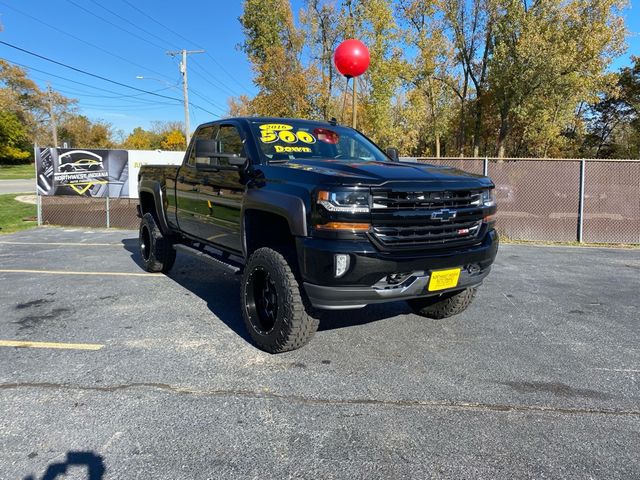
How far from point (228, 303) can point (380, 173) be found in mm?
2793

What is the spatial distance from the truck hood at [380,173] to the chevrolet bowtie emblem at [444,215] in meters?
0.23

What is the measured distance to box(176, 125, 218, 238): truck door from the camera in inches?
206

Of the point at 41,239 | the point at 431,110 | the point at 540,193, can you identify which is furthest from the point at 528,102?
the point at 41,239

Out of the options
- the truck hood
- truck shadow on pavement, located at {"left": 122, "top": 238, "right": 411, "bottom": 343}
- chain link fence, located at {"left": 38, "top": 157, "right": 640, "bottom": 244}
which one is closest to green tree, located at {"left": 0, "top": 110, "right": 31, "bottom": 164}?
truck shadow on pavement, located at {"left": 122, "top": 238, "right": 411, "bottom": 343}

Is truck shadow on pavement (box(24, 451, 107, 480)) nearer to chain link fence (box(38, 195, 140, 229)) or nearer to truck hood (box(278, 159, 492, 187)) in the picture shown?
truck hood (box(278, 159, 492, 187))

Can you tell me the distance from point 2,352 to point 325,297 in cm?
282

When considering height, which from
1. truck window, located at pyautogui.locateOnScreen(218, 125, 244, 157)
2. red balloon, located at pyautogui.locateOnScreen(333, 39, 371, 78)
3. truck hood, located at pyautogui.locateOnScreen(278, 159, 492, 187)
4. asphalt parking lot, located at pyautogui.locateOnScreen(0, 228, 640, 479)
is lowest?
asphalt parking lot, located at pyautogui.locateOnScreen(0, 228, 640, 479)

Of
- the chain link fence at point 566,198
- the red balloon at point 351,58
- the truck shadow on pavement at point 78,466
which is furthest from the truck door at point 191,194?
the chain link fence at point 566,198

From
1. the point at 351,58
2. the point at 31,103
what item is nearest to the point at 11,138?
the point at 31,103

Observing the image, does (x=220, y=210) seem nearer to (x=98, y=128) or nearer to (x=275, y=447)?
(x=275, y=447)

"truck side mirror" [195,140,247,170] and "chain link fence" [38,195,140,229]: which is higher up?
"truck side mirror" [195,140,247,170]

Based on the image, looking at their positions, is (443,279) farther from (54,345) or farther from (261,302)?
(54,345)

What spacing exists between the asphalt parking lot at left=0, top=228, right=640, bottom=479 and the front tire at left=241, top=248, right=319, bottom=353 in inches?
7.3

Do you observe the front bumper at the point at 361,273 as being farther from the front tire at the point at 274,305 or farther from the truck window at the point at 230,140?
the truck window at the point at 230,140
